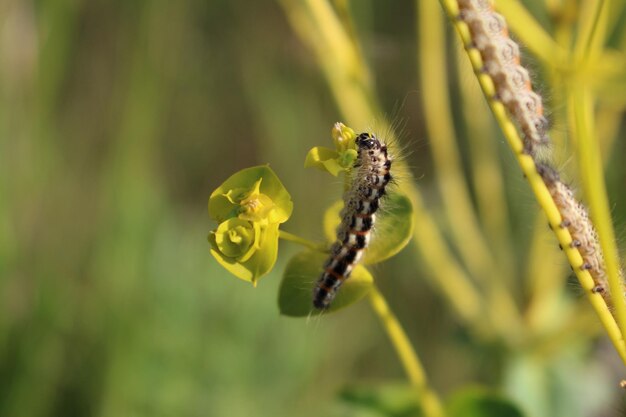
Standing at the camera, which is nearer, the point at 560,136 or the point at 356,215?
the point at 356,215

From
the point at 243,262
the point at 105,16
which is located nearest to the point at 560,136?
the point at 243,262

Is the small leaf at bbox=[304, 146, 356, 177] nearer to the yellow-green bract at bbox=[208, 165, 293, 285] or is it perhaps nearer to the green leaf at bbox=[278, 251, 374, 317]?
the yellow-green bract at bbox=[208, 165, 293, 285]

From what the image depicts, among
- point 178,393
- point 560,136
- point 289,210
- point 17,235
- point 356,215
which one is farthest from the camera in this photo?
point 17,235

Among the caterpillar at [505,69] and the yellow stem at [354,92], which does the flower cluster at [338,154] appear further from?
the yellow stem at [354,92]

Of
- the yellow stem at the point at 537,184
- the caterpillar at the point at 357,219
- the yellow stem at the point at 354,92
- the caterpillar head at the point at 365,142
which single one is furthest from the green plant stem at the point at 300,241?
the yellow stem at the point at 354,92

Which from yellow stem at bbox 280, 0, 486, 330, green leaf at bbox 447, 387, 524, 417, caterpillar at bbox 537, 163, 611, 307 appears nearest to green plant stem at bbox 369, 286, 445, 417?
green leaf at bbox 447, 387, 524, 417

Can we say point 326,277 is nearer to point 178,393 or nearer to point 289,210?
point 289,210
